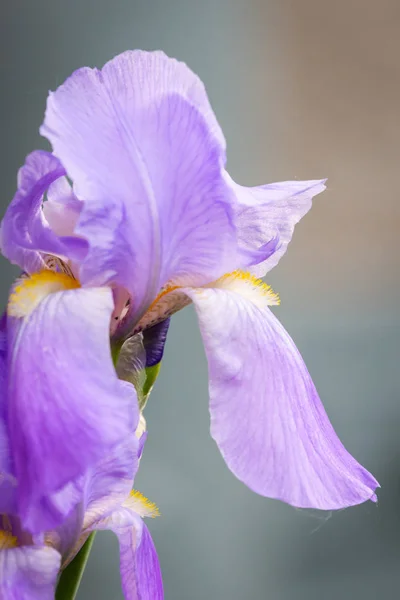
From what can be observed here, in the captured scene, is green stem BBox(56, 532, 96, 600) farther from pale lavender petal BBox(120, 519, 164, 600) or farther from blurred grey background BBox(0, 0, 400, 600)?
blurred grey background BBox(0, 0, 400, 600)

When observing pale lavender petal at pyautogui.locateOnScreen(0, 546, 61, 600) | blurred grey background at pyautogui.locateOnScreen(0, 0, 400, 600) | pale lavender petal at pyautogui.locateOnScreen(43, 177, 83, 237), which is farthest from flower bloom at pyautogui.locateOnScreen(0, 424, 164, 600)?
blurred grey background at pyautogui.locateOnScreen(0, 0, 400, 600)

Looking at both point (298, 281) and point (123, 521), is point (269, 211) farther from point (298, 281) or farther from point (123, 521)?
point (298, 281)

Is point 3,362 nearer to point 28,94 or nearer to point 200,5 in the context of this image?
point 28,94

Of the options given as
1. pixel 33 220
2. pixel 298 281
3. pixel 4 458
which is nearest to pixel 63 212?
pixel 33 220

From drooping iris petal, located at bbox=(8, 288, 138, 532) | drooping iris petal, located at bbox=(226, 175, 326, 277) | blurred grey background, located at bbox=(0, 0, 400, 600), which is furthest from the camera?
blurred grey background, located at bbox=(0, 0, 400, 600)

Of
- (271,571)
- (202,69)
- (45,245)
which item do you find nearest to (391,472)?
(271,571)

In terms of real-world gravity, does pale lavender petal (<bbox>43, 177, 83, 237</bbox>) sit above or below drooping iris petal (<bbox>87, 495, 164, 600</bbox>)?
above

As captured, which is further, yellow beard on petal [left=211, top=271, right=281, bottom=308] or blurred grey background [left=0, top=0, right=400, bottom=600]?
blurred grey background [left=0, top=0, right=400, bottom=600]

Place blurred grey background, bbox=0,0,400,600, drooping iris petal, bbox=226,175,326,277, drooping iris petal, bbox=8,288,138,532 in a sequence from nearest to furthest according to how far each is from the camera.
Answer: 1. drooping iris petal, bbox=8,288,138,532
2. drooping iris petal, bbox=226,175,326,277
3. blurred grey background, bbox=0,0,400,600
